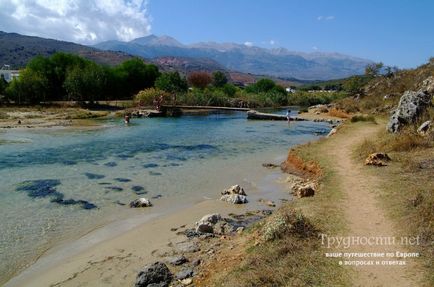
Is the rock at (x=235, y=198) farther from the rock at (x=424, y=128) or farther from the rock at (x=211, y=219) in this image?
the rock at (x=424, y=128)

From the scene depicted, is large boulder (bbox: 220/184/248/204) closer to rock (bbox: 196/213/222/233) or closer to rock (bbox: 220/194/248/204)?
rock (bbox: 220/194/248/204)

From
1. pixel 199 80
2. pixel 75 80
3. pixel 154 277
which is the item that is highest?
pixel 199 80

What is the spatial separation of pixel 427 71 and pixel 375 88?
19006 mm

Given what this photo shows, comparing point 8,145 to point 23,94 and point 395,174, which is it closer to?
point 395,174

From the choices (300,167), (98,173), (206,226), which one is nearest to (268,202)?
(206,226)

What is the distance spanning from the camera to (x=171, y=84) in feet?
359

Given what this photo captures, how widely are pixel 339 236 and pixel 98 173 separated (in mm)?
19681

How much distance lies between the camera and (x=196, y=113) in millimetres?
87688

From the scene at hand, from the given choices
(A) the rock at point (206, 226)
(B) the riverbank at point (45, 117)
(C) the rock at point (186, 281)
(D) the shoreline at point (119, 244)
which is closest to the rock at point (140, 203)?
(D) the shoreline at point (119, 244)

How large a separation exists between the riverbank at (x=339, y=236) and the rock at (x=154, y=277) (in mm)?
856

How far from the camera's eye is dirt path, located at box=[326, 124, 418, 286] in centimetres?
894

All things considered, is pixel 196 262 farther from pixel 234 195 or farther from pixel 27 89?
pixel 27 89

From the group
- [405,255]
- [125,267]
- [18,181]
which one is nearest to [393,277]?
[405,255]

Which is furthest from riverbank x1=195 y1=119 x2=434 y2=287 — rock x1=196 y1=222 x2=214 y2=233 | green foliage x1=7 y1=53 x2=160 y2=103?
green foliage x1=7 y1=53 x2=160 y2=103
